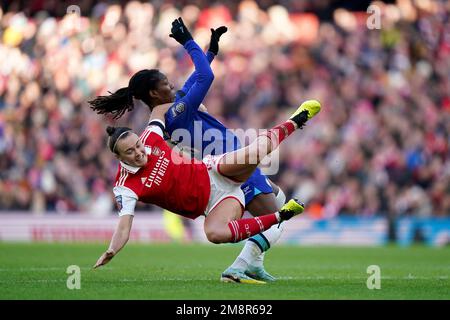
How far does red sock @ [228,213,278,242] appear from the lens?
970cm

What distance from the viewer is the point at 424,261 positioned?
50.5ft

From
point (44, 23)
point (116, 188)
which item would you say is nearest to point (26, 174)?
point (44, 23)

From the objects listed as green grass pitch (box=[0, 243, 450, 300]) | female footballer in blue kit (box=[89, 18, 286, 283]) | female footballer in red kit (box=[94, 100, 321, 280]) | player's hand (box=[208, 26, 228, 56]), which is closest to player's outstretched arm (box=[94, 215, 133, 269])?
female footballer in red kit (box=[94, 100, 321, 280])

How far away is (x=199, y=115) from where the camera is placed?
1075 cm

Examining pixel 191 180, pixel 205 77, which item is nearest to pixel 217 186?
pixel 191 180

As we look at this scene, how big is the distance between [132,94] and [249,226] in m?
2.14

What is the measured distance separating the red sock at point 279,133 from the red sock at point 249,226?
0.78m

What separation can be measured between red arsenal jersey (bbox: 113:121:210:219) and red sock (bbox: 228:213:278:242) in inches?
22.1

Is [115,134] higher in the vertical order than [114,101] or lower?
lower

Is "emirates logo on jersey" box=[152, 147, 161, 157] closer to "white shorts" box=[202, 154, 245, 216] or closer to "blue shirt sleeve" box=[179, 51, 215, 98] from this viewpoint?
"white shorts" box=[202, 154, 245, 216]

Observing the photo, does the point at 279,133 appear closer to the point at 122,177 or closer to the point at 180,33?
the point at 180,33

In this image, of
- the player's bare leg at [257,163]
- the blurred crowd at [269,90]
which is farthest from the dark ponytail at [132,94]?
the blurred crowd at [269,90]

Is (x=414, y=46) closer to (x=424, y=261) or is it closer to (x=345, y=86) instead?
(x=345, y=86)

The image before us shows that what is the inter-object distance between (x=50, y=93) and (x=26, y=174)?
2.74 m
